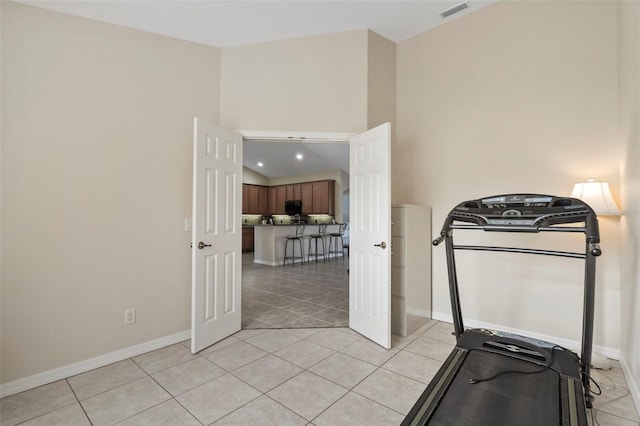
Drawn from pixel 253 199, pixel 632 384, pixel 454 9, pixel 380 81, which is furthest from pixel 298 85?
pixel 253 199

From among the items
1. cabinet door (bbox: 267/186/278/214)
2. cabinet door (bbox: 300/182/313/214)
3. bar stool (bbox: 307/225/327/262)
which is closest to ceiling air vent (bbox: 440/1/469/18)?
bar stool (bbox: 307/225/327/262)

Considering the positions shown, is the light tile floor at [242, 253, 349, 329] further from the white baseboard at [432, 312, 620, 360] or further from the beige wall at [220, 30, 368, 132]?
the beige wall at [220, 30, 368, 132]

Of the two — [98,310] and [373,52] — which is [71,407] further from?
[373,52]

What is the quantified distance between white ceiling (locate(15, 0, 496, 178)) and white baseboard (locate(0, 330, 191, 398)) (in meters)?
2.80

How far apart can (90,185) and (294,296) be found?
3.04 meters

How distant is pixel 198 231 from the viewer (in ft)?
9.07

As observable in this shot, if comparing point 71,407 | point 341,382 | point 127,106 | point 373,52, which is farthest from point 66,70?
point 341,382

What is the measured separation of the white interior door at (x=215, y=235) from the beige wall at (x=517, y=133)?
2.06 m

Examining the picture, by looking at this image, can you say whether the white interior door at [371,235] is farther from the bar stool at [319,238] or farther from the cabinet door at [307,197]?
the cabinet door at [307,197]

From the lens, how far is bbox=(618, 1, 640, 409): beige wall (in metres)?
1.97

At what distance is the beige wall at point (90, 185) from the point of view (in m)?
2.20

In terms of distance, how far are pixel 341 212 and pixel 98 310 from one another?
809 cm

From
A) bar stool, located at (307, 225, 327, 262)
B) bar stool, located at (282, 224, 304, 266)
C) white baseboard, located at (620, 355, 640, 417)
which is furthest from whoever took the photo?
bar stool, located at (307, 225, 327, 262)

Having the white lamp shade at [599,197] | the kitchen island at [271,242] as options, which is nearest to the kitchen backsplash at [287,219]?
the kitchen island at [271,242]
